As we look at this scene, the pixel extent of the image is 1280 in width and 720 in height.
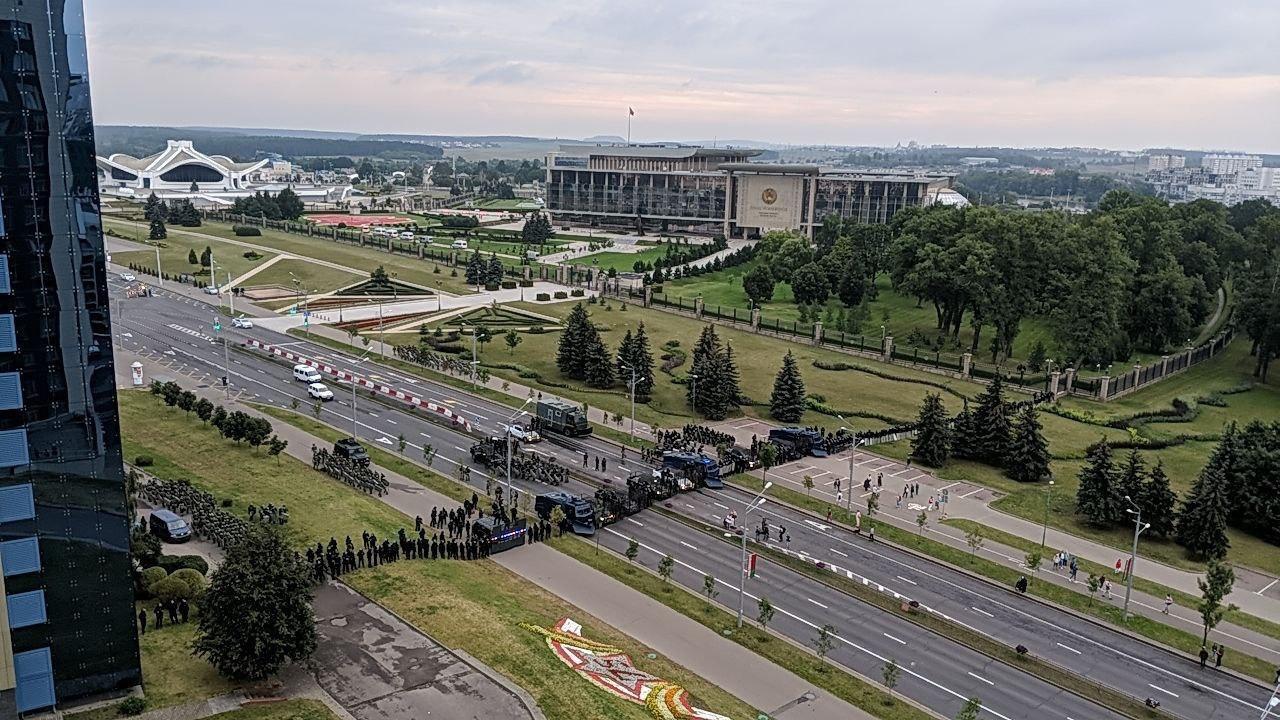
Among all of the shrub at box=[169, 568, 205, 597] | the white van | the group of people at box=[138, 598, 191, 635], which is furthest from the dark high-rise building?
Answer: the white van

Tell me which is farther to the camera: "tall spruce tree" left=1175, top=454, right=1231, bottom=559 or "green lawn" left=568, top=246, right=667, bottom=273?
"green lawn" left=568, top=246, right=667, bottom=273

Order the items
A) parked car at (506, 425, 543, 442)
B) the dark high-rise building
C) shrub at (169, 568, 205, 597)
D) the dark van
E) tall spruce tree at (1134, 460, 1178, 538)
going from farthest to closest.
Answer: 1. parked car at (506, 425, 543, 442)
2. tall spruce tree at (1134, 460, 1178, 538)
3. the dark van
4. shrub at (169, 568, 205, 597)
5. the dark high-rise building

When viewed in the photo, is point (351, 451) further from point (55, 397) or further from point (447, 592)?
point (55, 397)

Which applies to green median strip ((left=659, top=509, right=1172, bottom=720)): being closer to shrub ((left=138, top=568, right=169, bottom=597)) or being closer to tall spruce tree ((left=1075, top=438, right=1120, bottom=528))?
tall spruce tree ((left=1075, top=438, right=1120, bottom=528))

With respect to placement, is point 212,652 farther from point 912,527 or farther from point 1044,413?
point 1044,413

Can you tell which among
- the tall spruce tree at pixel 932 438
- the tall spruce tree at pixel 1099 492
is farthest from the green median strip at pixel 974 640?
the tall spruce tree at pixel 932 438

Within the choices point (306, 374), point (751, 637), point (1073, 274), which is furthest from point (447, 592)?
point (1073, 274)
